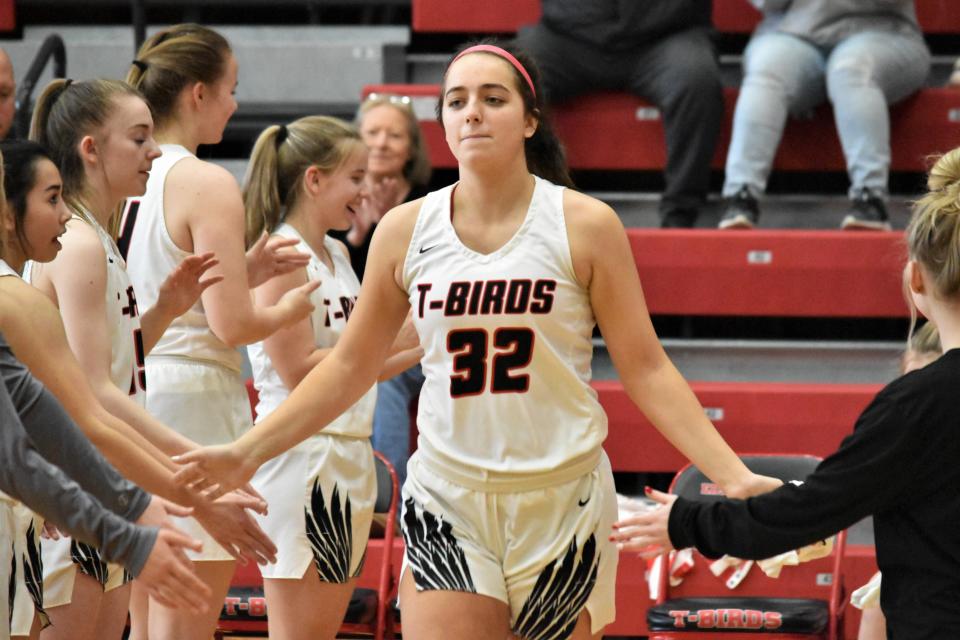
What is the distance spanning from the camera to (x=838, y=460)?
92.9 inches

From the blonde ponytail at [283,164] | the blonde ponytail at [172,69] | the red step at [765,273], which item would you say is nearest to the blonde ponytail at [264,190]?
the blonde ponytail at [283,164]

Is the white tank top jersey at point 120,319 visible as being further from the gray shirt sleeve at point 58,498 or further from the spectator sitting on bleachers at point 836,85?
the spectator sitting on bleachers at point 836,85

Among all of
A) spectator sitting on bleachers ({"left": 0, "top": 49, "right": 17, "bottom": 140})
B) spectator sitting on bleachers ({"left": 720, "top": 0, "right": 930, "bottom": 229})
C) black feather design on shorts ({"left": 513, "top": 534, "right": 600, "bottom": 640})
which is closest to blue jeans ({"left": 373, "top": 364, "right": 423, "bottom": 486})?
spectator sitting on bleachers ({"left": 720, "top": 0, "right": 930, "bottom": 229})

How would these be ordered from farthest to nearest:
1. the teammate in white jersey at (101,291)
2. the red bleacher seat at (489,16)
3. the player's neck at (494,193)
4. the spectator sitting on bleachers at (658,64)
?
1. the red bleacher seat at (489,16)
2. the spectator sitting on bleachers at (658,64)
3. the teammate in white jersey at (101,291)
4. the player's neck at (494,193)

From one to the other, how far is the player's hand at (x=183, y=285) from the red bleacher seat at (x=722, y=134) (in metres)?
3.17

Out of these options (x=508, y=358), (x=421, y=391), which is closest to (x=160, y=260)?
(x=421, y=391)

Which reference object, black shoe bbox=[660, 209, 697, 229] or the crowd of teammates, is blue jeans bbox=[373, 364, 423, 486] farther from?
the crowd of teammates

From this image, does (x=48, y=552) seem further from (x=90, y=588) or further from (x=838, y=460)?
(x=838, y=460)

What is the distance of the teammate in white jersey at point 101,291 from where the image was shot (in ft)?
9.65

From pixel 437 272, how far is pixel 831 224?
3953mm

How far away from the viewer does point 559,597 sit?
106 inches

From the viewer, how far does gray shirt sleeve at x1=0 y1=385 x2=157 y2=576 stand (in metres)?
2.23

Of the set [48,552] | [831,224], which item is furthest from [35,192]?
[831,224]

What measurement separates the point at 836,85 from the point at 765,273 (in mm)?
892
